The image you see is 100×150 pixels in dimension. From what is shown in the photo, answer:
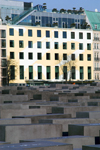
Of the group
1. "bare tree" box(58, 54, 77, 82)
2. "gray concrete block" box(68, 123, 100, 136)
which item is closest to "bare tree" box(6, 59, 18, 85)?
"bare tree" box(58, 54, 77, 82)

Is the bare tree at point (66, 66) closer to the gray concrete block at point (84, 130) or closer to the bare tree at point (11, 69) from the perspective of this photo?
the bare tree at point (11, 69)

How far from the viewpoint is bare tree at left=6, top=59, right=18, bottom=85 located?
3487 inches

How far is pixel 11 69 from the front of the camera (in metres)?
90.0

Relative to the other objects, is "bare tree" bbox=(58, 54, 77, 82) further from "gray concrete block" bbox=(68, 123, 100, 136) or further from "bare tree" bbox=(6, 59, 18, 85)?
Result: "gray concrete block" bbox=(68, 123, 100, 136)

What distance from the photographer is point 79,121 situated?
1684cm

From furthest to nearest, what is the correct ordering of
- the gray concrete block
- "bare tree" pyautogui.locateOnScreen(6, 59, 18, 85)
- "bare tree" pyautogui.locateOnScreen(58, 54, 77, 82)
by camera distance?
"bare tree" pyautogui.locateOnScreen(58, 54, 77, 82) < "bare tree" pyautogui.locateOnScreen(6, 59, 18, 85) < the gray concrete block

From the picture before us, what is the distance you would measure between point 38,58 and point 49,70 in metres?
3.78

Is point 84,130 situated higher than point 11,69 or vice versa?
point 11,69

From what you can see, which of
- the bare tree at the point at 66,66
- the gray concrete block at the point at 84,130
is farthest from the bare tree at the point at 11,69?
the gray concrete block at the point at 84,130

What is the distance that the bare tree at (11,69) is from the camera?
88562 mm

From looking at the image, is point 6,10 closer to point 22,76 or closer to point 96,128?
point 22,76

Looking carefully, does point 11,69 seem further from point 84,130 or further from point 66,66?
point 84,130

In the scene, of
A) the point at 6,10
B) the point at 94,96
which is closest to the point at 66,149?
the point at 94,96

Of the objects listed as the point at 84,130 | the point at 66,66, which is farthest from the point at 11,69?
the point at 84,130
